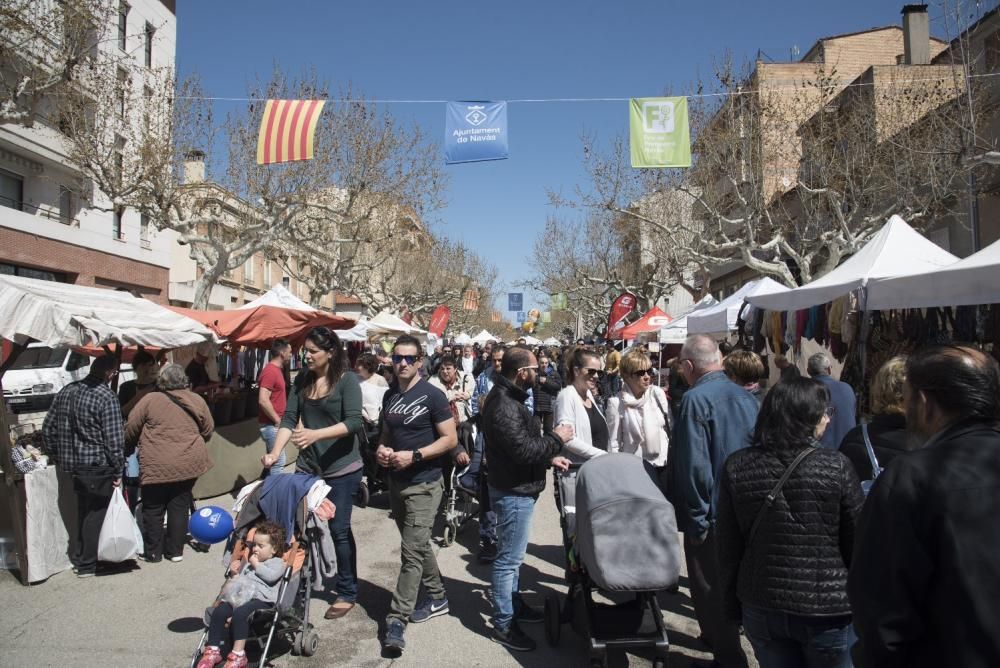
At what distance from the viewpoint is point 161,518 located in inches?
235

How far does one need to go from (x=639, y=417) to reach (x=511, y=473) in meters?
1.21

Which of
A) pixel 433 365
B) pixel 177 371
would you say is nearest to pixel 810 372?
pixel 177 371

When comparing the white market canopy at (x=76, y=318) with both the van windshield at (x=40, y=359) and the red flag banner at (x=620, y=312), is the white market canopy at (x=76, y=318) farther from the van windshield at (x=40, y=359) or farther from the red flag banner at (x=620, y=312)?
the red flag banner at (x=620, y=312)

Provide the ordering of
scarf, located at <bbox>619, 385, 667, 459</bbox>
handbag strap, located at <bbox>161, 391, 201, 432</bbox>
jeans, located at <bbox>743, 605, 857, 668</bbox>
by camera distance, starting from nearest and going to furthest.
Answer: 1. jeans, located at <bbox>743, 605, 857, 668</bbox>
2. scarf, located at <bbox>619, 385, 667, 459</bbox>
3. handbag strap, located at <bbox>161, 391, 201, 432</bbox>

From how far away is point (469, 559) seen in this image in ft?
19.8

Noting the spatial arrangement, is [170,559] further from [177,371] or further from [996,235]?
[996,235]

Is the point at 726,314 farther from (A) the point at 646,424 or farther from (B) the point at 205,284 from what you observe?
(B) the point at 205,284

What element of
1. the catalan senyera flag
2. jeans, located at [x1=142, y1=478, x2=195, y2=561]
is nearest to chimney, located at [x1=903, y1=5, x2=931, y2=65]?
the catalan senyera flag

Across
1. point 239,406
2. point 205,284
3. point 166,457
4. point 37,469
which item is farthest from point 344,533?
point 205,284

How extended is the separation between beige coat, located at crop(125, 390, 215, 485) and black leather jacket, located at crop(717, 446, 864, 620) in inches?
200

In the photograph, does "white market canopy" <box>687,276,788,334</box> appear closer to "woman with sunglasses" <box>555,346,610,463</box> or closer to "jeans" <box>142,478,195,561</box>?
"woman with sunglasses" <box>555,346,610,463</box>

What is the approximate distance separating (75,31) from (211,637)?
1192 cm

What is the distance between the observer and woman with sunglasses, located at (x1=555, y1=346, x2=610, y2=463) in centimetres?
445

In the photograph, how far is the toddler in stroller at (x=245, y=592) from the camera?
145 inches
